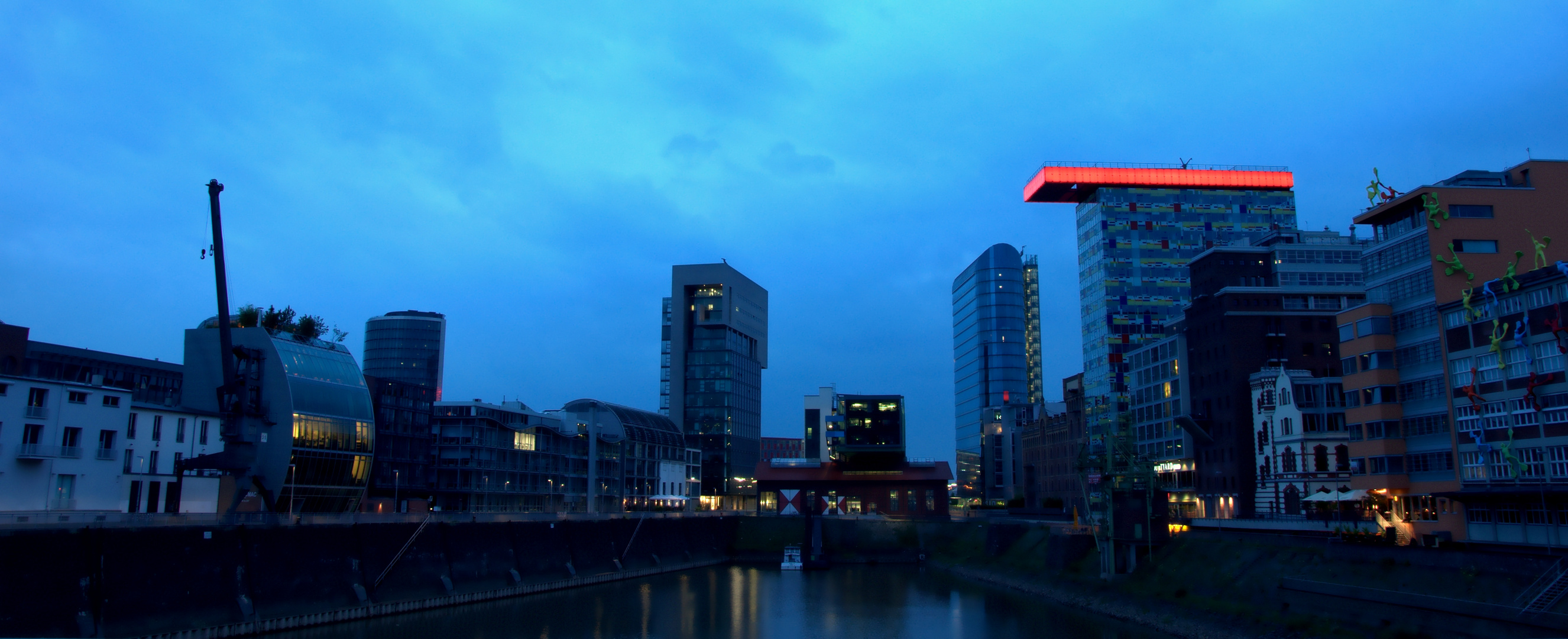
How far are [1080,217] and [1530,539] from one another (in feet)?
397

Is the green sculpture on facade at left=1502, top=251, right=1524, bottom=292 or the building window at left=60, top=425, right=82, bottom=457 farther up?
the green sculpture on facade at left=1502, top=251, right=1524, bottom=292

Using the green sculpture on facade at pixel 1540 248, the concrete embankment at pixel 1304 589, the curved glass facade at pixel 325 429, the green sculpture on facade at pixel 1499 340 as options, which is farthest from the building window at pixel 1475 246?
the curved glass facade at pixel 325 429

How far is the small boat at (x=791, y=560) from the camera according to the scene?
11550cm

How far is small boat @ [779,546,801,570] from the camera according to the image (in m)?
116

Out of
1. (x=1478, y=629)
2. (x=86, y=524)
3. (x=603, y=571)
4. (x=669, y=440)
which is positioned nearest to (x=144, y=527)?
(x=86, y=524)

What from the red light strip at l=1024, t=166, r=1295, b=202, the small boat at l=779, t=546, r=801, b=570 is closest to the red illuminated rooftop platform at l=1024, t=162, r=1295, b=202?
the red light strip at l=1024, t=166, r=1295, b=202

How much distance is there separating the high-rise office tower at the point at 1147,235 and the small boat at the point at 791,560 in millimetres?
57705

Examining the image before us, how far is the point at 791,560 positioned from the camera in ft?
385

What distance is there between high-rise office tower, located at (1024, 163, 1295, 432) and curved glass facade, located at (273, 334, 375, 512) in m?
106

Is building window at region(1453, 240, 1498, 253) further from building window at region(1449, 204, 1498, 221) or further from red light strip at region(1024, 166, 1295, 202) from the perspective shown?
red light strip at region(1024, 166, 1295, 202)

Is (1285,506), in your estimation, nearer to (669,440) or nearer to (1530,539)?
(1530,539)

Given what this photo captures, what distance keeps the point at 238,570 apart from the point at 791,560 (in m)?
72.7

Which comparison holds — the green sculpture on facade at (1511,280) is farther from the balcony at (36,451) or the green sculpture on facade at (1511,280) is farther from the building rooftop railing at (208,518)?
the balcony at (36,451)

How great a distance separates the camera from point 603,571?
3664 inches
